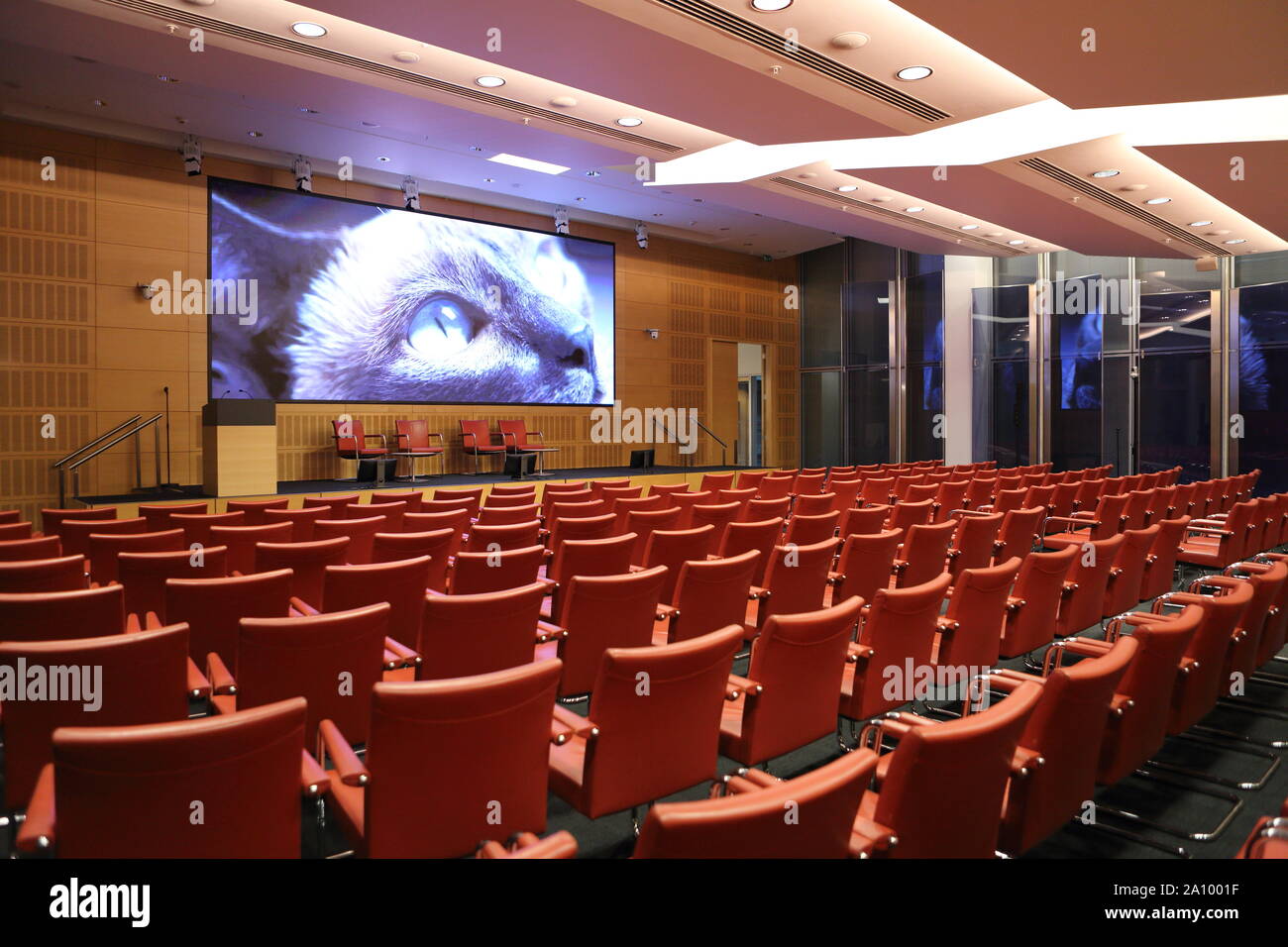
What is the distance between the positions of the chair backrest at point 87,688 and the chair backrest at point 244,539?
2.22m

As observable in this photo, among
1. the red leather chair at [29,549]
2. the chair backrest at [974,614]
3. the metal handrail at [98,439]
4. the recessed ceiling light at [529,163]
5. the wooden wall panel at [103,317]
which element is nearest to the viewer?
the chair backrest at [974,614]

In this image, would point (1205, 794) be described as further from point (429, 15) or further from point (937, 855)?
point (429, 15)

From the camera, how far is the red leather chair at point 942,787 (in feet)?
5.69

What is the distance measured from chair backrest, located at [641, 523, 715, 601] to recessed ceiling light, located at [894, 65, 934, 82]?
4.57 metres

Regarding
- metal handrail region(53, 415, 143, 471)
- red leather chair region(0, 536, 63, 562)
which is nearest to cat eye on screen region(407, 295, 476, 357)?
metal handrail region(53, 415, 143, 471)

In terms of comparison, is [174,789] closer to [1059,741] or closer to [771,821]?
[771,821]

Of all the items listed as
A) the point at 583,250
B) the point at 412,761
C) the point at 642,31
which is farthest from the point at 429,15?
the point at 583,250


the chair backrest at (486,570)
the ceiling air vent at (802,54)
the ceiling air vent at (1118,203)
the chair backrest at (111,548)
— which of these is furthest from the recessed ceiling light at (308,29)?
the ceiling air vent at (1118,203)

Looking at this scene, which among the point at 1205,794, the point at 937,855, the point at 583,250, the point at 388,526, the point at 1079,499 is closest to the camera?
the point at 937,855

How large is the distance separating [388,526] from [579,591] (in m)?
2.61

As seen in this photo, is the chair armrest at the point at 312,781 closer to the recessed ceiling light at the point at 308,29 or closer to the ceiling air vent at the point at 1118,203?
the recessed ceiling light at the point at 308,29

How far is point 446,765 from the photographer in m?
1.98

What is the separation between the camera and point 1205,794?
126 inches
